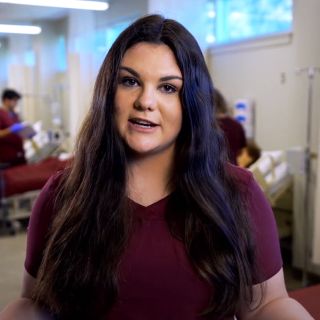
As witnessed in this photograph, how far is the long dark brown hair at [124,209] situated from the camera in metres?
0.91

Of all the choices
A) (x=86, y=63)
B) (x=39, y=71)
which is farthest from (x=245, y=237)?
(x=39, y=71)

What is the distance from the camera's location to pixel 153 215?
0.96m

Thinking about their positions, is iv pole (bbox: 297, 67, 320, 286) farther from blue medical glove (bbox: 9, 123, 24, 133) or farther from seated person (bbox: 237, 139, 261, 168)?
blue medical glove (bbox: 9, 123, 24, 133)

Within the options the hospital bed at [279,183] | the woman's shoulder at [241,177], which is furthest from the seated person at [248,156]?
the woman's shoulder at [241,177]

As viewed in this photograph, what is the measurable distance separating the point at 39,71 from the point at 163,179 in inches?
258

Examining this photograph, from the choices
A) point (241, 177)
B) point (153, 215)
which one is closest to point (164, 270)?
point (153, 215)

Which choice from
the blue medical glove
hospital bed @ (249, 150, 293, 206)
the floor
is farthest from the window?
the blue medical glove

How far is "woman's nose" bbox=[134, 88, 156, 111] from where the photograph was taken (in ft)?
2.85

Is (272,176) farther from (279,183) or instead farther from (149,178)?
(149,178)

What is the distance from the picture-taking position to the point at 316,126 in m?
2.91

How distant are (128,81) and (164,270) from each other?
0.37 metres

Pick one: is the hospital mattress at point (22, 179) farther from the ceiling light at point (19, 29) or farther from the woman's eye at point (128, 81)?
the woman's eye at point (128, 81)

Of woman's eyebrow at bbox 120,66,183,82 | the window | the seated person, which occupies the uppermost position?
the window

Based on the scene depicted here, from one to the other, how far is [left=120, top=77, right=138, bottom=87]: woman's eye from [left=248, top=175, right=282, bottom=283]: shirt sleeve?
31cm
